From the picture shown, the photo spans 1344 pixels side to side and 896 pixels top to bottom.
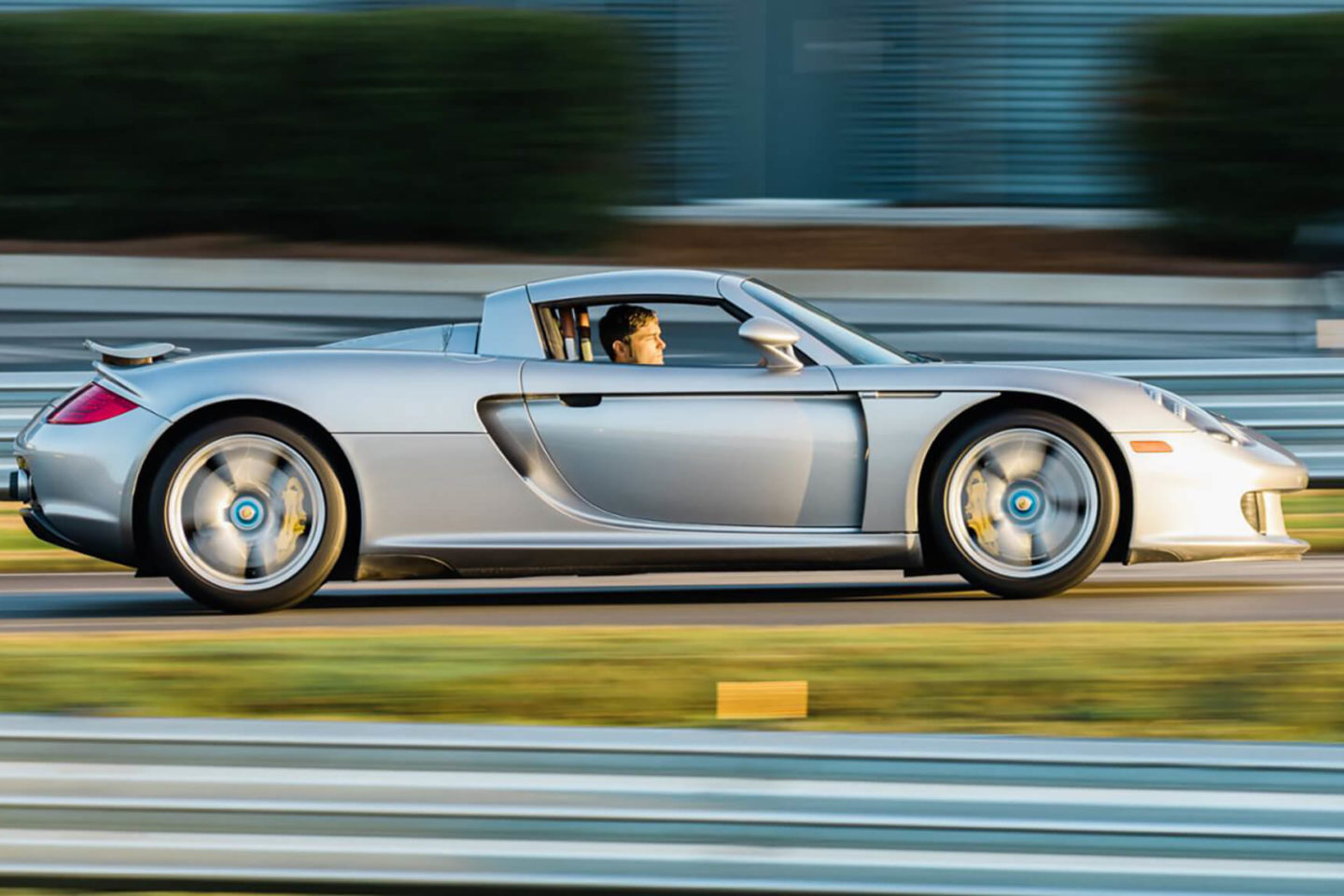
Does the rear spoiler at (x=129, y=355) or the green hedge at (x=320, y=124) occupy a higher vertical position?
the green hedge at (x=320, y=124)

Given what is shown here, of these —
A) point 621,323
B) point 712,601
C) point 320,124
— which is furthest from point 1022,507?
point 320,124

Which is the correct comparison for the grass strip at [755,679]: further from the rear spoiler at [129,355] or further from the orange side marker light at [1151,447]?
the rear spoiler at [129,355]

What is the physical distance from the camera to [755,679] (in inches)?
183

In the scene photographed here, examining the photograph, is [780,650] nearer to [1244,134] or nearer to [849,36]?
[1244,134]

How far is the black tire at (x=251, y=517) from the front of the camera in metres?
6.34

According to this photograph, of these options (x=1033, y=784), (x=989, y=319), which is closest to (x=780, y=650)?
(x=1033, y=784)

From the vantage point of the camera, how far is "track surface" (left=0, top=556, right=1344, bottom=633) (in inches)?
249

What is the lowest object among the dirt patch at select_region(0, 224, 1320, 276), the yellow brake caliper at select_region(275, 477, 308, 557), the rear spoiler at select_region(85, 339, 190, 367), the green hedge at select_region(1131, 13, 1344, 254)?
the yellow brake caliper at select_region(275, 477, 308, 557)

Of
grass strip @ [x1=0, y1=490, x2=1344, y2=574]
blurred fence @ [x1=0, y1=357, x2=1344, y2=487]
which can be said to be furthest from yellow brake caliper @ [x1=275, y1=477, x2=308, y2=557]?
blurred fence @ [x1=0, y1=357, x2=1344, y2=487]

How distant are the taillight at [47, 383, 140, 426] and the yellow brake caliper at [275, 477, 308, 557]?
1.89 ft

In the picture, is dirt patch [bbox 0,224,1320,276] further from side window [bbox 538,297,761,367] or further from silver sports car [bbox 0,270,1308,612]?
silver sports car [bbox 0,270,1308,612]

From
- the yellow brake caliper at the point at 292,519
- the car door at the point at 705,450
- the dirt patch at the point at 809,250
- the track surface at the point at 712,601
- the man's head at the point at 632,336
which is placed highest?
the dirt patch at the point at 809,250

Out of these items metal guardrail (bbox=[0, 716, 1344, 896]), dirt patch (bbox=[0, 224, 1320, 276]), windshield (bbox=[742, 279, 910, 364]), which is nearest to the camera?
metal guardrail (bbox=[0, 716, 1344, 896])

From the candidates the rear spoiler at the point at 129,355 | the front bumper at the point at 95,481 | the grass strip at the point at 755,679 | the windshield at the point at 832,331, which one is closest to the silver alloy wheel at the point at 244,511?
the front bumper at the point at 95,481
